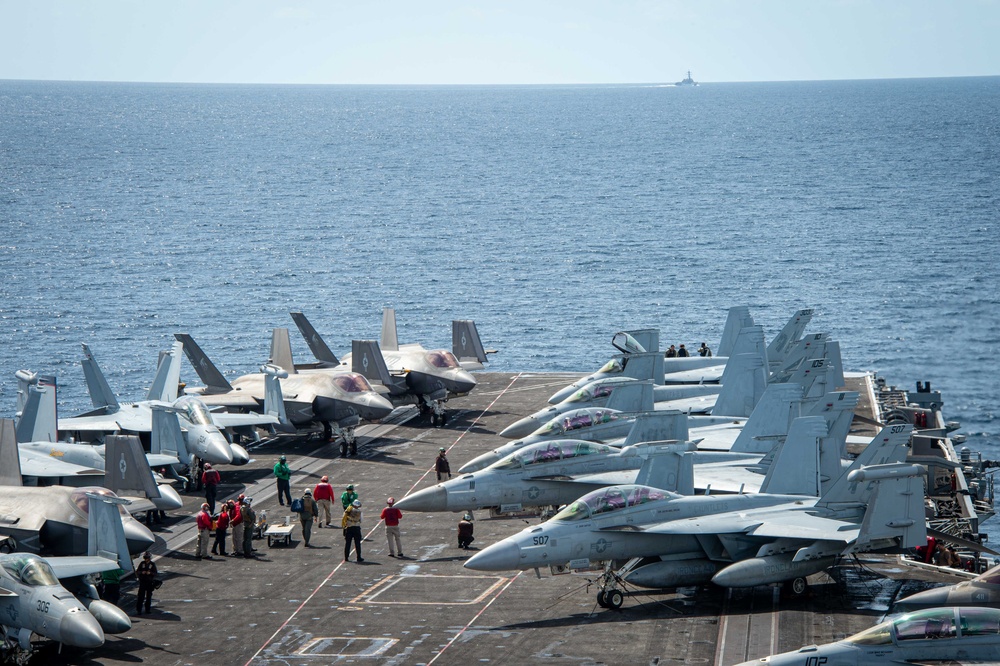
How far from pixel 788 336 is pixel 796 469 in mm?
18728

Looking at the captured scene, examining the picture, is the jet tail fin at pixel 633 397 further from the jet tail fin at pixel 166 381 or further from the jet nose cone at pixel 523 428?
the jet tail fin at pixel 166 381

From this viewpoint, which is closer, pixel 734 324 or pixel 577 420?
pixel 577 420

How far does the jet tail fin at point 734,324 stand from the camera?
165 ft

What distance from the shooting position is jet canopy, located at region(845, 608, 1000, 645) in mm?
21969

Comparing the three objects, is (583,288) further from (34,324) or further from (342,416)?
(342,416)

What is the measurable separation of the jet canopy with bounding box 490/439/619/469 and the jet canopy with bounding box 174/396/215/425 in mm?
12017

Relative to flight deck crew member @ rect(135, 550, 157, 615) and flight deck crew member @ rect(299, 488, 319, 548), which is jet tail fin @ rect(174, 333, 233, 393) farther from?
flight deck crew member @ rect(135, 550, 157, 615)

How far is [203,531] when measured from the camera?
3294 cm

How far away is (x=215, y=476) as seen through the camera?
120 ft

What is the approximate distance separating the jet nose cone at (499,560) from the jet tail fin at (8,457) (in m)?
13.1

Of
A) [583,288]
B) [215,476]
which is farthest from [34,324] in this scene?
[215,476]

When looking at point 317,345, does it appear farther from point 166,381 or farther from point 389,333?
point 166,381

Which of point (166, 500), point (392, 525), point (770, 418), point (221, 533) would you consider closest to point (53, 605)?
point (221, 533)

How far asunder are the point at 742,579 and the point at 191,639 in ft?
38.1
